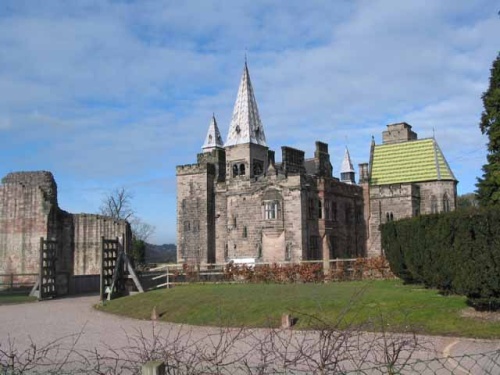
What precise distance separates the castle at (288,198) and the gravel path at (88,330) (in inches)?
831

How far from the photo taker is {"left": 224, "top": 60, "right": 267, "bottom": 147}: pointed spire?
52.1 meters

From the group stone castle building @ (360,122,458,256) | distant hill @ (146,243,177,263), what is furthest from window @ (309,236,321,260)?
distant hill @ (146,243,177,263)

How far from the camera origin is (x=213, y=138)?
213 feet

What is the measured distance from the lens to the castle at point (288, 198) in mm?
44688

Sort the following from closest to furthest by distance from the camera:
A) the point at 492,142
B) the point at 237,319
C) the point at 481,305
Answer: the point at 481,305 < the point at 237,319 < the point at 492,142

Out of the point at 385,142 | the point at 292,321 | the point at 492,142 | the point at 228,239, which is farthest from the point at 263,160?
the point at 292,321

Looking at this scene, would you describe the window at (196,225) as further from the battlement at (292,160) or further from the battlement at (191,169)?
the battlement at (292,160)

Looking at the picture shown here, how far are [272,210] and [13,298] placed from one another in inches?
877

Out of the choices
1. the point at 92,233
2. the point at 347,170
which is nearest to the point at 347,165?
the point at 347,170

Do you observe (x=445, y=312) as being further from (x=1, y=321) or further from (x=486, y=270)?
(x=1, y=321)

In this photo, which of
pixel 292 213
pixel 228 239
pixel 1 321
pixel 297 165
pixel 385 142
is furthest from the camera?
pixel 385 142

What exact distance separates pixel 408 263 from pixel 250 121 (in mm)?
34732

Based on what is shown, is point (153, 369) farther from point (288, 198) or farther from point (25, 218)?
point (288, 198)

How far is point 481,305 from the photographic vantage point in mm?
14281
